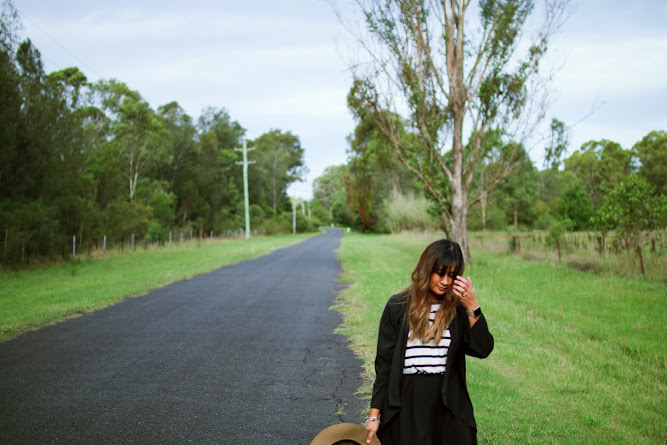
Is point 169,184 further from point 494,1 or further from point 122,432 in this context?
point 122,432

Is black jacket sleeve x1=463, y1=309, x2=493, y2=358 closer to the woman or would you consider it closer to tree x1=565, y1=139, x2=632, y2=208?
the woman

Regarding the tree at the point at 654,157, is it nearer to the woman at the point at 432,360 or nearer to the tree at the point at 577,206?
the tree at the point at 577,206

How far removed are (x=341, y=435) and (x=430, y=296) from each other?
0.85 meters

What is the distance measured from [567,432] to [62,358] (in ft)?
18.8

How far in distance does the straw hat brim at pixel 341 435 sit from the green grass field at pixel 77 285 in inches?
275

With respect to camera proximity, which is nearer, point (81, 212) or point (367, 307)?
point (367, 307)

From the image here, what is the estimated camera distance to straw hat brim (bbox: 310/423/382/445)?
255 centimetres

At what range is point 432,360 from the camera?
112 inches

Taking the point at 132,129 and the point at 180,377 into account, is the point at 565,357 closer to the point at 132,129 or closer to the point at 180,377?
the point at 180,377

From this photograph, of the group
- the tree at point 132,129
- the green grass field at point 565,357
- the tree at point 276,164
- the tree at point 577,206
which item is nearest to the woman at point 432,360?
the green grass field at point 565,357

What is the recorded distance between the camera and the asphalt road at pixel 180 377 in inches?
172

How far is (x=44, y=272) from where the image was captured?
16359mm

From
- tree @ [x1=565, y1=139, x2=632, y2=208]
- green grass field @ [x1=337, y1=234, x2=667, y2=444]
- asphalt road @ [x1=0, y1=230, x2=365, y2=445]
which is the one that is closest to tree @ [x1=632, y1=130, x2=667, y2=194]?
tree @ [x1=565, y1=139, x2=632, y2=208]

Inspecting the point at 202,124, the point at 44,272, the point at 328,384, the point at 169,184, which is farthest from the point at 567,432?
the point at 202,124
